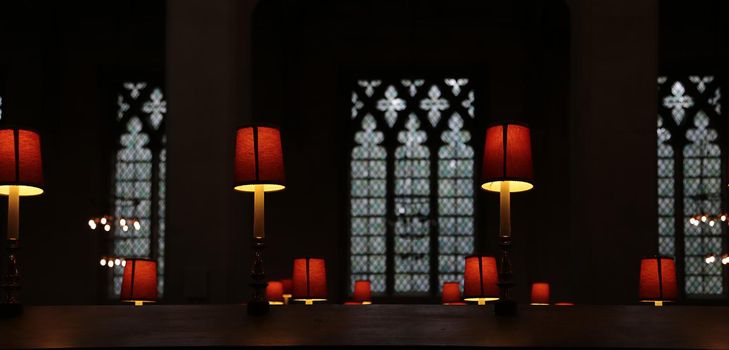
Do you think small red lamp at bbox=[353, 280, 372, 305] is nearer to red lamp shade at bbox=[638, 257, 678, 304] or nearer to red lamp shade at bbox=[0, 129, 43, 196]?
red lamp shade at bbox=[638, 257, 678, 304]

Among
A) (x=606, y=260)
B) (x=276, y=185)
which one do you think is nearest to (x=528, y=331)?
(x=276, y=185)

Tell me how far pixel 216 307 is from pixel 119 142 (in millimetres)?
14759

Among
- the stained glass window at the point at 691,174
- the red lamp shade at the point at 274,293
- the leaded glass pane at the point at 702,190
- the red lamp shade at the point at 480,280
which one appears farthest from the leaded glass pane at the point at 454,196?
the red lamp shade at the point at 480,280

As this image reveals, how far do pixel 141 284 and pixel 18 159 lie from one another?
3.91 metres

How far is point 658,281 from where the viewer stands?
8.48m

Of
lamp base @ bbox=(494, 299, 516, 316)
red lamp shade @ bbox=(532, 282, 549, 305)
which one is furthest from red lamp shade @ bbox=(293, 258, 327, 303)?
lamp base @ bbox=(494, 299, 516, 316)

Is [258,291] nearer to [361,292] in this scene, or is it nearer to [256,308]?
[256,308]

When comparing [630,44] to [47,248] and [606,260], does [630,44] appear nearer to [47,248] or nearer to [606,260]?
[606,260]

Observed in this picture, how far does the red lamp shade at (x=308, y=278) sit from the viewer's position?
382 inches

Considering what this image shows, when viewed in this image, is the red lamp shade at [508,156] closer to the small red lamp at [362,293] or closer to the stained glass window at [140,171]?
the small red lamp at [362,293]

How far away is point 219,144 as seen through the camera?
1168 centimetres

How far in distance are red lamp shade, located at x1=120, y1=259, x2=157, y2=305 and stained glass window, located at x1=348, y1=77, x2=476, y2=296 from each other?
397 inches

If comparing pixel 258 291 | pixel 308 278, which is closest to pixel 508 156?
pixel 258 291

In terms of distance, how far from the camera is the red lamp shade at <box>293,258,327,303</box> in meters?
9.70
